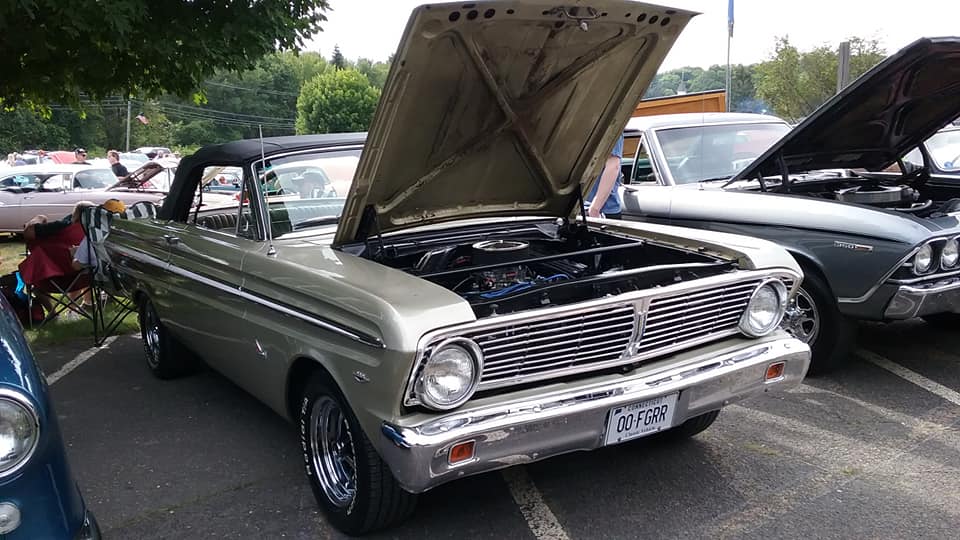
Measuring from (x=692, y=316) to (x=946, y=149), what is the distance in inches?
187

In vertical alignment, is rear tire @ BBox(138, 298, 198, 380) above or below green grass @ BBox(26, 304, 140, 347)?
above

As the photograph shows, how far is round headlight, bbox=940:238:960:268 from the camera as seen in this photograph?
4.58 m

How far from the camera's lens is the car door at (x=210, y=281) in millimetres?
3947

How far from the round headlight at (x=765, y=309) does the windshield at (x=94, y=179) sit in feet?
49.6

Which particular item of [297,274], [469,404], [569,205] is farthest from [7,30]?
[469,404]

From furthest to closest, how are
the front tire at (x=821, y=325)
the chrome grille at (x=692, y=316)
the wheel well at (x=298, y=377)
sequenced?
the front tire at (x=821, y=325) → the wheel well at (x=298, y=377) → the chrome grille at (x=692, y=316)

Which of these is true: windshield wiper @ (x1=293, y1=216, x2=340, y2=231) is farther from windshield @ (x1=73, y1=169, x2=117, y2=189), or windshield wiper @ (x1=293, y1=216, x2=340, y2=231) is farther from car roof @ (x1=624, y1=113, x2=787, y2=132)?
windshield @ (x1=73, y1=169, x2=117, y2=189)

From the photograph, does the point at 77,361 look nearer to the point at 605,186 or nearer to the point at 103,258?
the point at 103,258

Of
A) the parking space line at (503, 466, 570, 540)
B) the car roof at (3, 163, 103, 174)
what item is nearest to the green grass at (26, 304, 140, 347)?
the parking space line at (503, 466, 570, 540)

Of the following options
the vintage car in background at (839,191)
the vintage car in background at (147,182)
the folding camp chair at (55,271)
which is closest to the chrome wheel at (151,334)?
the folding camp chair at (55,271)

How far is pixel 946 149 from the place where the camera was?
6652 mm

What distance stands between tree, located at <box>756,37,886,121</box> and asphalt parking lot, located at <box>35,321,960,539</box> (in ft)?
89.1

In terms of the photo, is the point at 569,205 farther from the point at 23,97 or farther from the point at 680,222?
the point at 23,97

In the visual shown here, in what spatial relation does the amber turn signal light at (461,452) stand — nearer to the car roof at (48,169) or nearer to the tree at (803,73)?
the car roof at (48,169)
